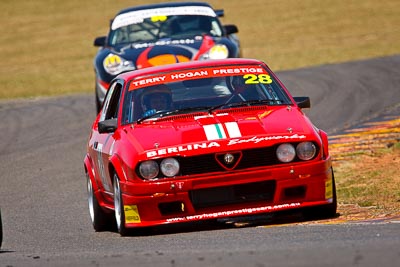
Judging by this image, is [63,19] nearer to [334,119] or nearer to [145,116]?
[334,119]

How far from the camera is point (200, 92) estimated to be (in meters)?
9.56

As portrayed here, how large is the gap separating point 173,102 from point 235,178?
4.39 feet

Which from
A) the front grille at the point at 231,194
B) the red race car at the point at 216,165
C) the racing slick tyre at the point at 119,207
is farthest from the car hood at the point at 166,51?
the front grille at the point at 231,194

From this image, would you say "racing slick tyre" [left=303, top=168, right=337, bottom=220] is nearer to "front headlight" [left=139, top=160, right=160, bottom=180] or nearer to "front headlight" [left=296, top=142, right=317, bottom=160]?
"front headlight" [left=296, top=142, right=317, bottom=160]

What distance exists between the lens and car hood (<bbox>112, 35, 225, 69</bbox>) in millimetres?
15461

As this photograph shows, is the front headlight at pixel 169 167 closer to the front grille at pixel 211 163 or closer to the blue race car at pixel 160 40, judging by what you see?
the front grille at pixel 211 163

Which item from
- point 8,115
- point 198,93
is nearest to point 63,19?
point 8,115

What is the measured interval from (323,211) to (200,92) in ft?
4.99

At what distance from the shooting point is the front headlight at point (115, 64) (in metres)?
15.6

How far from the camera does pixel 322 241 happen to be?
22.4ft

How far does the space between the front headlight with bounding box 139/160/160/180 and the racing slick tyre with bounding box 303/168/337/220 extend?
1179 millimetres

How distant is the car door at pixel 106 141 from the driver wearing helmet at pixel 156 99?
27 centimetres

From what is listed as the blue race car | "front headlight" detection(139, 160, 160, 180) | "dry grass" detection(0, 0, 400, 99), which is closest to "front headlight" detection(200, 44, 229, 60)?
the blue race car

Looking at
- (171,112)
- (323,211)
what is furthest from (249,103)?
(323,211)
